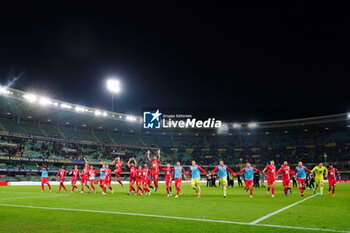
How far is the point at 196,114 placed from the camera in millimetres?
72750

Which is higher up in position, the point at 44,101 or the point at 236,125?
the point at 44,101

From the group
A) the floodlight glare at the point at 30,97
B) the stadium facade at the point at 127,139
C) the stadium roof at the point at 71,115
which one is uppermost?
the floodlight glare at the point at 30,97

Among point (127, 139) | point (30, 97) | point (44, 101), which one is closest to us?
point (30, 97)

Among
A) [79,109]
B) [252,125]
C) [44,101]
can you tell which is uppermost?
[44,101]

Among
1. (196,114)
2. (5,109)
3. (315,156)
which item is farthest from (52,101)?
(315,156)

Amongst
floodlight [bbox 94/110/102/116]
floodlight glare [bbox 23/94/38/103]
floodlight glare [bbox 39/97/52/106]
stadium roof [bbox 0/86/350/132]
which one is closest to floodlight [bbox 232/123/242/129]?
stadium roof [bbox 0/86/350/132]

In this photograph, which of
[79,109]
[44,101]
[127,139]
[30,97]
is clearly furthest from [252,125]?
[30,97]

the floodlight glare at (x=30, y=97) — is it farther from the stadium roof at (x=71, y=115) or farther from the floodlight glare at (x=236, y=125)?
the floodlight glare at (x=236, y=125)

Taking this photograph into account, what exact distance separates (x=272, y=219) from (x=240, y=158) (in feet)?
230

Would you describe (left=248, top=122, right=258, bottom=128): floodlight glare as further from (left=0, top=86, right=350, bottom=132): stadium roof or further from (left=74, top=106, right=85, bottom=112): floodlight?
(left=74, top=106, right=85, bottom=112): floodlight

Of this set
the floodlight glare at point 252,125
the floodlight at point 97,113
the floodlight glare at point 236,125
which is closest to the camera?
the floodlight at point 97,113

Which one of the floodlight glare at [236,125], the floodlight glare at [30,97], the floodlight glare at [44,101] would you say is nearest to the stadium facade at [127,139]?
the floodlight glare at [44,101]

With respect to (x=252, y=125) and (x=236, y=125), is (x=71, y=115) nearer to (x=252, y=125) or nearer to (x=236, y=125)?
(x=236, y=125)

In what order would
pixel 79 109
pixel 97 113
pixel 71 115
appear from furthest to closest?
pixel 71 115 < pixel 97 113 < pixel 79 109
